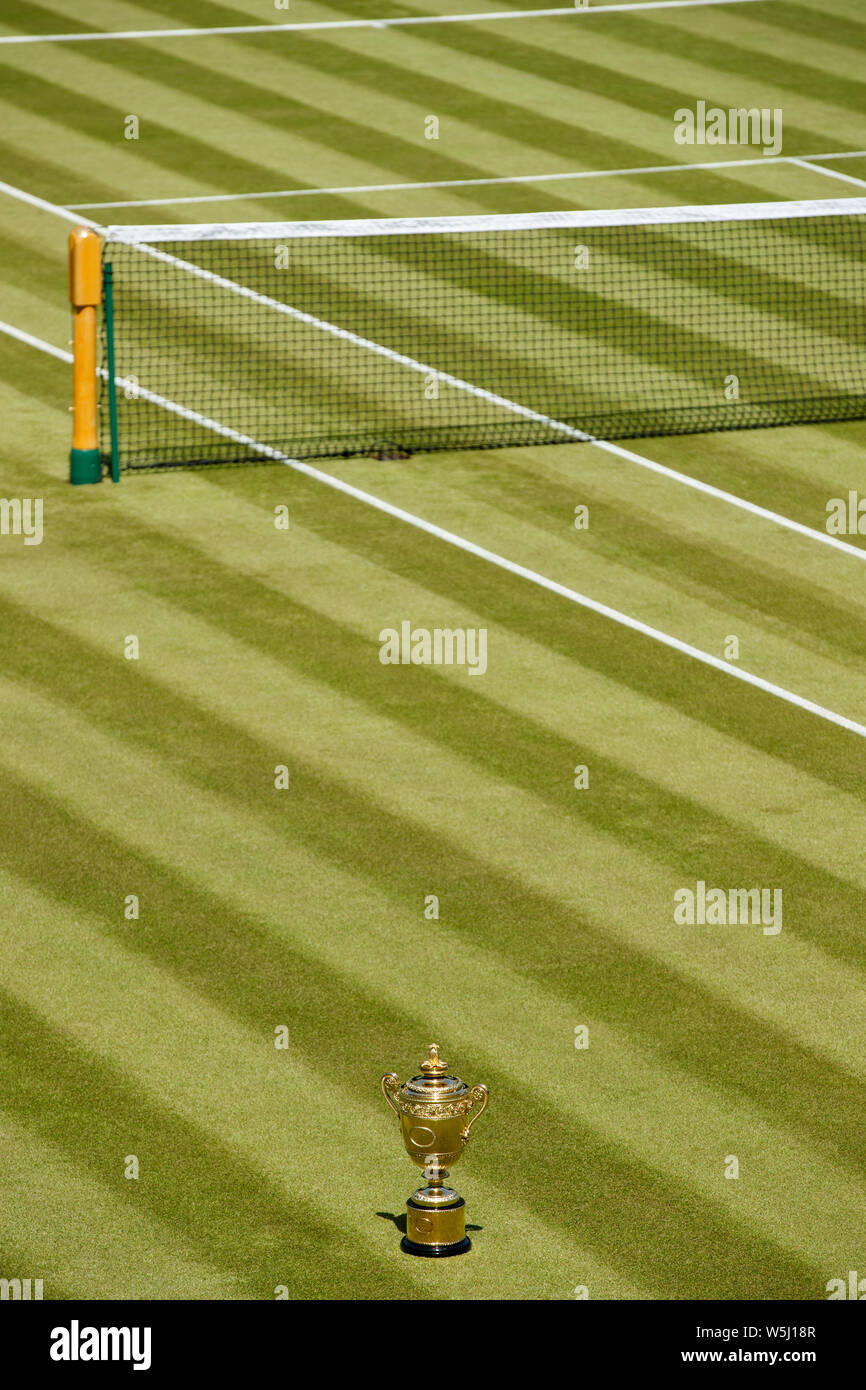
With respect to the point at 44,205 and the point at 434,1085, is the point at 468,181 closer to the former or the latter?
the point at 44,205

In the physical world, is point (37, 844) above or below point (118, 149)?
below

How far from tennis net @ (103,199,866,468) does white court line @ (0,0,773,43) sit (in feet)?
28.4

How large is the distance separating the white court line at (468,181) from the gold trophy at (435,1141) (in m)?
17.3

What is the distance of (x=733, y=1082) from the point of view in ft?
34.6

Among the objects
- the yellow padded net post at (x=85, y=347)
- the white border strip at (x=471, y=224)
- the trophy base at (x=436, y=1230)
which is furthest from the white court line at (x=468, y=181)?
the trophy base at (x=436, y=1230)

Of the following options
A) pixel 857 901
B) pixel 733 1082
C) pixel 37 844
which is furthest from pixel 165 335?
pixel 733 1082

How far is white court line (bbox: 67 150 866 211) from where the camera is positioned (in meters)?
24.8

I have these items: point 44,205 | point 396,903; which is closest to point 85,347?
point 396,903

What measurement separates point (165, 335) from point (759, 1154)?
13363 mm

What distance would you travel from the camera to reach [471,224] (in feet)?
63.3

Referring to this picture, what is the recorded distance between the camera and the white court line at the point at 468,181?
24.8m

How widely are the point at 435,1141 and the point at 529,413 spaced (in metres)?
11.8

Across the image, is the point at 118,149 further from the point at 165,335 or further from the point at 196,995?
the point at 196,995

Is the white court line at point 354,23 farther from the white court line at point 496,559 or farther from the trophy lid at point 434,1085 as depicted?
the trophy lid at point 434,1085
